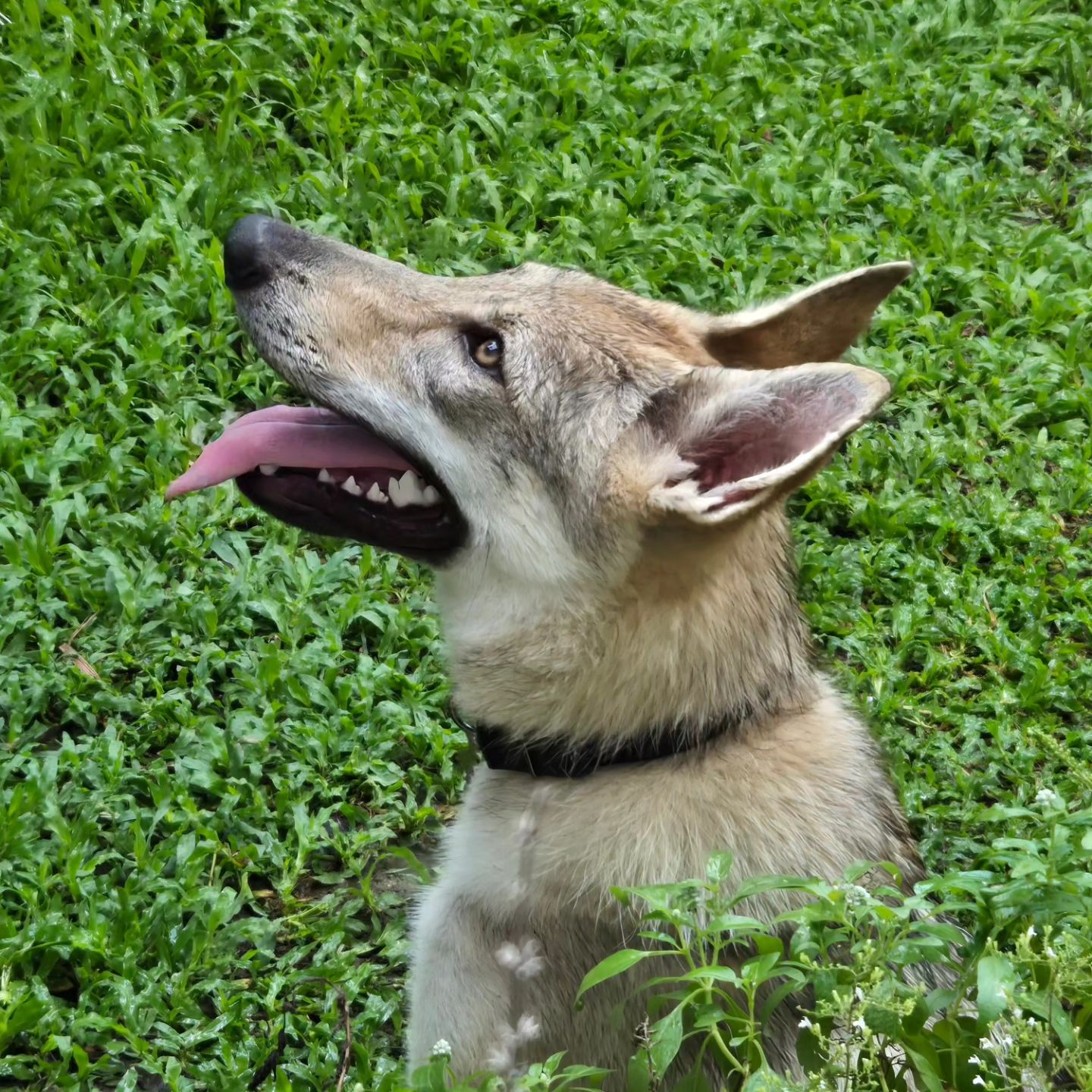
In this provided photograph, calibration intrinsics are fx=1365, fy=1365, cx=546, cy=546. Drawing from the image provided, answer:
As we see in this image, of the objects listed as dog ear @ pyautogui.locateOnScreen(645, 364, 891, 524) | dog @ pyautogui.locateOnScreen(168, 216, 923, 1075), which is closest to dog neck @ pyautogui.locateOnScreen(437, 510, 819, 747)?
dog @ pyautogui.locateOnScreen(168, 216, 923, 1075)

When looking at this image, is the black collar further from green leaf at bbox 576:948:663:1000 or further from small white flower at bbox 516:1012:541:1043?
green leaf at bbox 576:948:663:1000

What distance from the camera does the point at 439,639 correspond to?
490 cm

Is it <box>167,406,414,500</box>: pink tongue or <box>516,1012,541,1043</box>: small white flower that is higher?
<box>167,406,414,500</box>: pink tongue

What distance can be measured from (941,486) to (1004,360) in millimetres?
849

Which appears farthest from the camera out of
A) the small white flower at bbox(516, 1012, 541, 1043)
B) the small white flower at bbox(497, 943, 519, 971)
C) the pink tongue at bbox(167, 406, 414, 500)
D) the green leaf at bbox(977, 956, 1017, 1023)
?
the pink tongue at bbox(167, 406, 414, 500)

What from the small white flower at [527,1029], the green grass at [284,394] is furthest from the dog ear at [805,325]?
the small white flower at [527,1029]

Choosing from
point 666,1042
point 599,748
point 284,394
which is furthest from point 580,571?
point 284,394

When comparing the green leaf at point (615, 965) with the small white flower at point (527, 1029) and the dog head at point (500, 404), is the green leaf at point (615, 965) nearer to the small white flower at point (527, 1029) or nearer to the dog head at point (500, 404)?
the small white flower at point (527, 1029)

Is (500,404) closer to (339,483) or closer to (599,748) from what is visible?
(339,483)

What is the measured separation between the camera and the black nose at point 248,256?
367 centimetres

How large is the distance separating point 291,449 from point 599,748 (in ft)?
3.81

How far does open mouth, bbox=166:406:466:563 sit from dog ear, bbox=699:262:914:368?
2.81 ft

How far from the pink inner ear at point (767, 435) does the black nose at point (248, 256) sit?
1.30 m

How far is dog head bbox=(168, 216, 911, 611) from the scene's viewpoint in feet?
10.6
